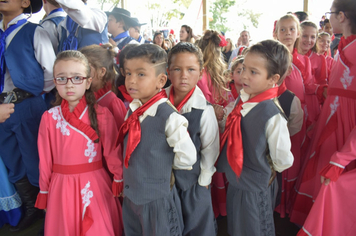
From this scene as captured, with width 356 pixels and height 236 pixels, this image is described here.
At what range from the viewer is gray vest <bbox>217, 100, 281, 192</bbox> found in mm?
1523

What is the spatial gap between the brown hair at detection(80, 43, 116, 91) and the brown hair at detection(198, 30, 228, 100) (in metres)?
0.93

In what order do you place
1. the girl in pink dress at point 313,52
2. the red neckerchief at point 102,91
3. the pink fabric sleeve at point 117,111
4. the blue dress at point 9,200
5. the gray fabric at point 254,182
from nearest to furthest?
the gray fabric at point 254,182 → the pink fabric sleeve at point 117,111 → the red neckerchief at point 102,91 → the blue dress at point 9,200 → the girl in pink dress at point 313,52

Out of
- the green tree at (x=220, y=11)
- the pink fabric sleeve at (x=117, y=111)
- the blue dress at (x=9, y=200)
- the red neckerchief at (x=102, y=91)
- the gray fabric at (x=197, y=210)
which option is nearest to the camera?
the gray fabric at (x=197, y=210)

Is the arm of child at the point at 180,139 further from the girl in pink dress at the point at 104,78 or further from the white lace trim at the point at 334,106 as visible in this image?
the white lace trim at the point at 334,106

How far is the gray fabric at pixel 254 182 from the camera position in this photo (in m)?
1.54

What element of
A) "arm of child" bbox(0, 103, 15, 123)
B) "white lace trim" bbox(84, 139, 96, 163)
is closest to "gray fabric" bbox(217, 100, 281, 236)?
"white lace trim" bbox(84, 139, 96, 163)

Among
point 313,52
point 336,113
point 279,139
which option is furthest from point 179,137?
point 313,52

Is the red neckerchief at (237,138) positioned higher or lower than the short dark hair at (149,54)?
lower

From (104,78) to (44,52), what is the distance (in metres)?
0.53

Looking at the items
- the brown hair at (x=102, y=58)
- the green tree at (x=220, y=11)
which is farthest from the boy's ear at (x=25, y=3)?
the green tree at (x=220, y=11)

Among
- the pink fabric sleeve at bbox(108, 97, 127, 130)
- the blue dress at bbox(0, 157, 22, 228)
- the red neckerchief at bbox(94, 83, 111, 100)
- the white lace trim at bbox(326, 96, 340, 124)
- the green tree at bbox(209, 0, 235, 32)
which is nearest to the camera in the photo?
the white lace trim at bbox(326, 96, 340, 124)

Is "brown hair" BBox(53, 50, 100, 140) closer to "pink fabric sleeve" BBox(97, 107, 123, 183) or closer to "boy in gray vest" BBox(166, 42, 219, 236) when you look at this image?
"pink fabric sleeve" BBox(97, 107, 123, 183)

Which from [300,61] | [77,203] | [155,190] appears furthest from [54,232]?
[300,61]

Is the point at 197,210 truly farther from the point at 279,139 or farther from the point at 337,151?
the point at 337,151
